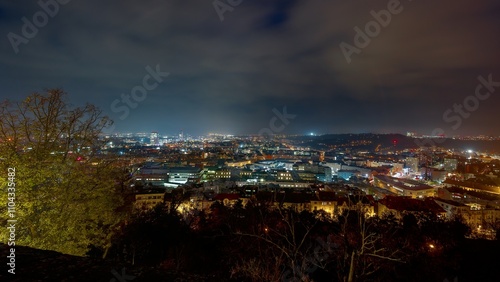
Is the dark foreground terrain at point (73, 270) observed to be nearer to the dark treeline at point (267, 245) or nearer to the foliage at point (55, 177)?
the foliage at point (55, 177)

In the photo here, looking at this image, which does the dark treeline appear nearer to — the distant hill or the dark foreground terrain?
the dark foreground terrain

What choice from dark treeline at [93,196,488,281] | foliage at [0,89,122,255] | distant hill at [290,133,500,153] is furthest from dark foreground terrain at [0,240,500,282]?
distant hill at [290,133,500,153]

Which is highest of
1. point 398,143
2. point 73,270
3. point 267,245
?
point 73,270

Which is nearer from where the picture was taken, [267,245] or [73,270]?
[73,270]

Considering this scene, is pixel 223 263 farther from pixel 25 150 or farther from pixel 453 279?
pixel 453 279

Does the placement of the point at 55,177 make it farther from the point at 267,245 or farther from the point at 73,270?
the point at 267,245

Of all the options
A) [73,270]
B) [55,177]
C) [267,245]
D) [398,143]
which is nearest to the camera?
[73,270]

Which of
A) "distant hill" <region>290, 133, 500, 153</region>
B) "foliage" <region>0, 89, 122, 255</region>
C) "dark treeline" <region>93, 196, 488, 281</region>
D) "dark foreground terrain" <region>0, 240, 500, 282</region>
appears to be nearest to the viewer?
Answer: "dark foreground terrain" <region>0, 240, 500, 282</region>

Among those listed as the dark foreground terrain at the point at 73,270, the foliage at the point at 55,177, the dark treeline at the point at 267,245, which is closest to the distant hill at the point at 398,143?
the dark treeline at the point at 267,245

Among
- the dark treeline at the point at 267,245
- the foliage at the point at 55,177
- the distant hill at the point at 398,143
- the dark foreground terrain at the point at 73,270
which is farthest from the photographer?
the distant hill at the point at 398,143

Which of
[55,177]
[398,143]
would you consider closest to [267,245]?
[55,177]

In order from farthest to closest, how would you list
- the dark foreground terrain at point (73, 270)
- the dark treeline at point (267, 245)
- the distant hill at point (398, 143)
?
the distant hill at point (398, 143)
the dark treeline at point (267, 245)
the dark foreground terrain at point (73, 270)

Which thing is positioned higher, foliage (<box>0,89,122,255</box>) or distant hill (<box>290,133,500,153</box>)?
foliage (<box>0,89,122,255</box>)
